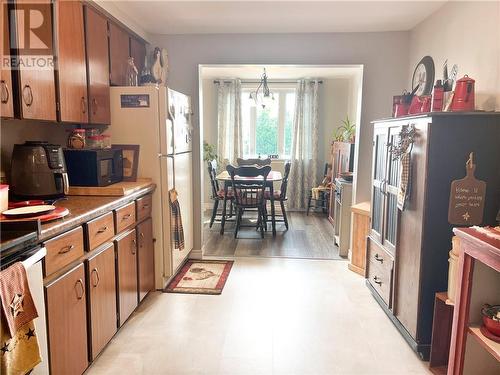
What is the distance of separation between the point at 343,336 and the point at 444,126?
1.43 metres

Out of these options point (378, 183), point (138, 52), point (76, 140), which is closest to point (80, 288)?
point (76, 140)

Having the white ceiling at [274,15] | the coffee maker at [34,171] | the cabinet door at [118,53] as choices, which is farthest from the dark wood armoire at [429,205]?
the cabinet door at [118,53]

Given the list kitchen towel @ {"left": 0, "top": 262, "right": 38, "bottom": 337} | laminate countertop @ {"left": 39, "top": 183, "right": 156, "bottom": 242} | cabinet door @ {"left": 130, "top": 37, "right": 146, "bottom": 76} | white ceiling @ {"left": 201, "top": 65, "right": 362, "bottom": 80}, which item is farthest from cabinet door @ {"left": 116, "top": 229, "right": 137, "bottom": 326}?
white ceiling @ {"left": 201, "top": 65, "right": 362, "bottom": 80}

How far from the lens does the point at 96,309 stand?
2002mm

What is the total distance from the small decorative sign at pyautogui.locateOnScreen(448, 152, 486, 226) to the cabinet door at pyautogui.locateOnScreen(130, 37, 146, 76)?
2782 mm

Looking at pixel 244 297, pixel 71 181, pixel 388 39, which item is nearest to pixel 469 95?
pixel 388 39

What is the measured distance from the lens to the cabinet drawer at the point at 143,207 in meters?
2.62

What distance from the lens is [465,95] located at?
210 cm

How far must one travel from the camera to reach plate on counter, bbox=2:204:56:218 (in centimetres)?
161

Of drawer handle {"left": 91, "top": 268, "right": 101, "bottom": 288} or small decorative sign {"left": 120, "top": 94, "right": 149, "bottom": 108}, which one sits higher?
small decorative sign {"left": 120, "top": 94, "right": 149, "bottom": 108}

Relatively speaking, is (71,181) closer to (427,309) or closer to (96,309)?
(96,309)

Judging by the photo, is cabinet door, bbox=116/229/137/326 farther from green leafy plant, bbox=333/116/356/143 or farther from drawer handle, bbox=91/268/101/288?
green leafy plant, bbox=333/116/356/143

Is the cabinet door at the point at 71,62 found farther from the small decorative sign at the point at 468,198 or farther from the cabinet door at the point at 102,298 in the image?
the small decorative sign at the point at 468,198

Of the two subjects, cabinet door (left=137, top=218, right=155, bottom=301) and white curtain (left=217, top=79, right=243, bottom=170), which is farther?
white curtain (left=217, top=79, right=243, bottom=170)
